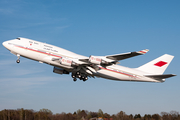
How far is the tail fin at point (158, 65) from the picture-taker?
43.3 meters

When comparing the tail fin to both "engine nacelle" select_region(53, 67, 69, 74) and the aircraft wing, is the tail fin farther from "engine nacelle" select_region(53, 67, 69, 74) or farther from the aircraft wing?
"engine nacelle" select_region(53, 67, 69, 74)

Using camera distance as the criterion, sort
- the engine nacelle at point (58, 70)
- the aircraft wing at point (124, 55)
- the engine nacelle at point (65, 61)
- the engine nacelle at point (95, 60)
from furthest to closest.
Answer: the engine nacelle at point (58, 70) < the engine nacelle at point (65, 61) < the engine nacelle at point (95, 60) < the aircraft wing at point (124, 55)

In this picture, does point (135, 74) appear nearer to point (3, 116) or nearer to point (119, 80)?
point (119, 80)

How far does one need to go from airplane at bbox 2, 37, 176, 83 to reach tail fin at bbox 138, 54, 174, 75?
47.9 inches

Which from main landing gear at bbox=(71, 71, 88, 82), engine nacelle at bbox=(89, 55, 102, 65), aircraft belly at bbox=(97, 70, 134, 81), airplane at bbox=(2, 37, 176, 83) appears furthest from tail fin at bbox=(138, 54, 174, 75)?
engine nacelle at bbox=(89, 55, 102, 65)

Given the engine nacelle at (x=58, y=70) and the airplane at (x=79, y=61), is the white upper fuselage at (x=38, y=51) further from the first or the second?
the engine nacelle at (x=58, y=70)

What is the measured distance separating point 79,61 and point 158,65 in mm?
16654

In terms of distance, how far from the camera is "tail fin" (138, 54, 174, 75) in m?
43.3

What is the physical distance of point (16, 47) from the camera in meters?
36.2

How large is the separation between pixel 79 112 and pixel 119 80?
177 ft

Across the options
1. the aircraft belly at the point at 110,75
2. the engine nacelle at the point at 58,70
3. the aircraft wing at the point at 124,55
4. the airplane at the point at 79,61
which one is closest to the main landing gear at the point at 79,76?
the airplane at the point at 79,61

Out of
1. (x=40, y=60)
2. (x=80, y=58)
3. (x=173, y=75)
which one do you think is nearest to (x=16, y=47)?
(x=40, y=60)

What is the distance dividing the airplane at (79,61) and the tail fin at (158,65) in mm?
1217

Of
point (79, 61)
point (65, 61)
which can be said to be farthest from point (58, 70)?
point (79, 61)
